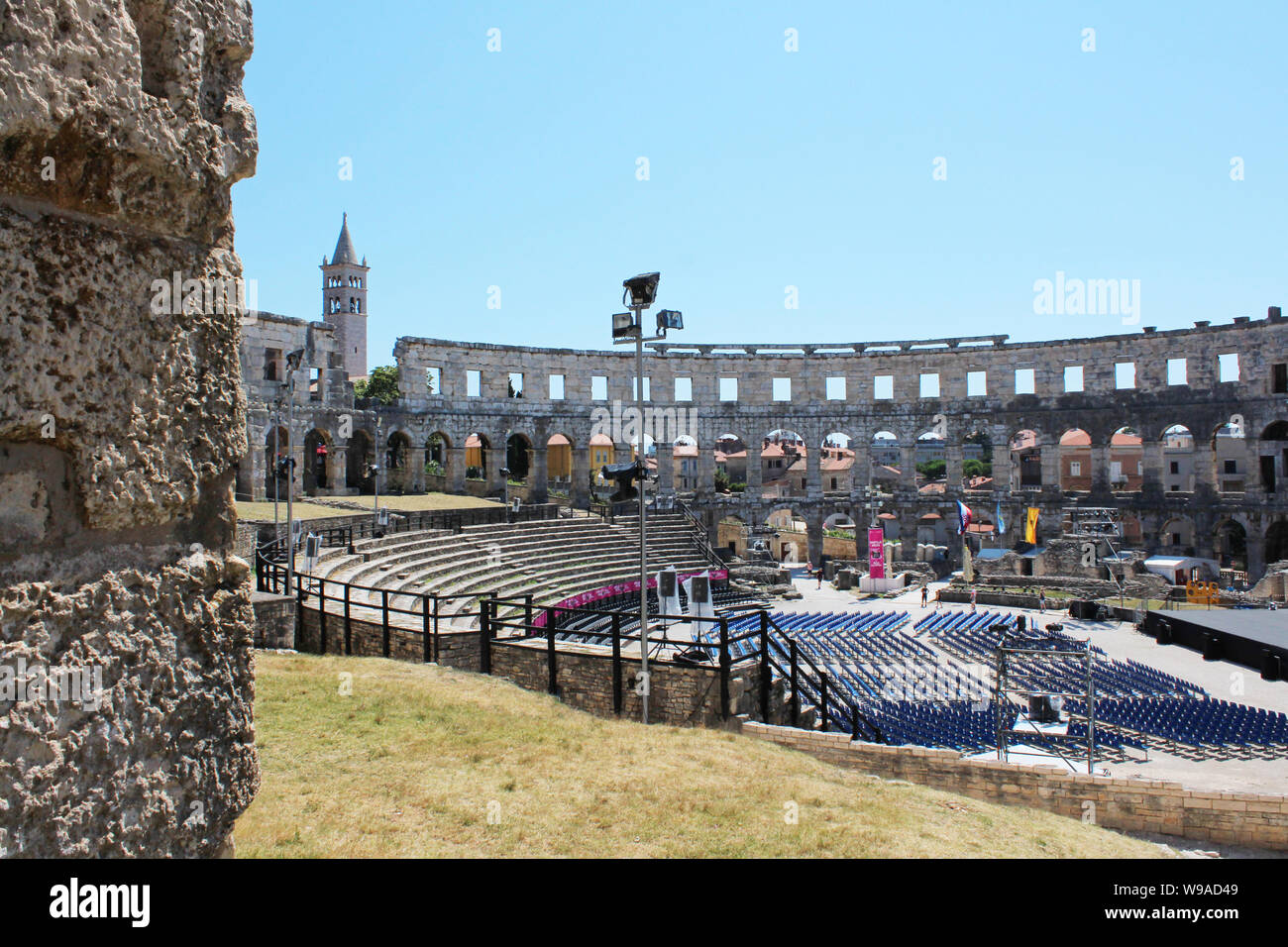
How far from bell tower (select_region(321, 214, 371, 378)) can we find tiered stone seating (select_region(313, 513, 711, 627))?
157ft

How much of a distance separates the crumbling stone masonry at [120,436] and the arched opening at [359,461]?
122 ft

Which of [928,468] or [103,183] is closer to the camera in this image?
[103,183]

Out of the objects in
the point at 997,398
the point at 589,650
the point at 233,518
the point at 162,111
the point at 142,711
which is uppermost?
the point at 997,398

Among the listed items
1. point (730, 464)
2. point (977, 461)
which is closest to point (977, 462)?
point (977, 461)

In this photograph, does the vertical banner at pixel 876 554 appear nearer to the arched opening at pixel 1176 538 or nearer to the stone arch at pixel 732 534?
the stone arch at pixel 732 534

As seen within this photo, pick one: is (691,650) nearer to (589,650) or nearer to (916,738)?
(589,650)

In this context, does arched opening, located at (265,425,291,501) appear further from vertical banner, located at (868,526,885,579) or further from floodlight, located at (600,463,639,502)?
vertical banner, located at (868,526,885,579)

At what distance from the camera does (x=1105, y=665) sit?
69.3ft

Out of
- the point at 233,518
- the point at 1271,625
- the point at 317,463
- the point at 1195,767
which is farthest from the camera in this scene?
the point at 317,463

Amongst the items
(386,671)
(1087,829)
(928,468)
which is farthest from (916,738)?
(928,468)

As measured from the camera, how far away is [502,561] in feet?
80.3

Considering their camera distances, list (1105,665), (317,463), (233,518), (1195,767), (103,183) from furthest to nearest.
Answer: (317,463) → (1105,665) → (1195,767) → (233,518) → (103,183)

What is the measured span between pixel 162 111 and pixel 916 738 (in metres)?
14.5

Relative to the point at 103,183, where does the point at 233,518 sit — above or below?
below
